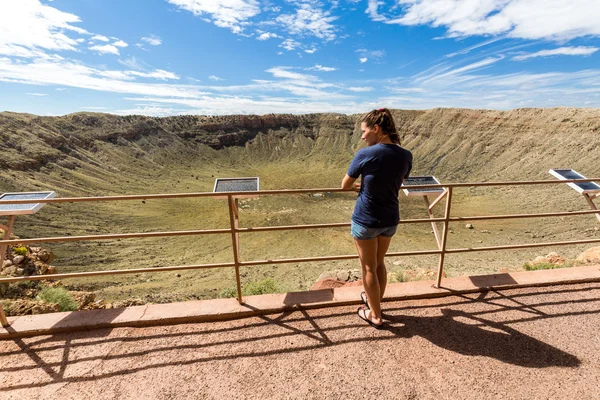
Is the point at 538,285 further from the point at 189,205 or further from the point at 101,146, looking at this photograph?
Answer: the point at 101,146

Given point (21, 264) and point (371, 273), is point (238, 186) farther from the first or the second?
point (21, 264)

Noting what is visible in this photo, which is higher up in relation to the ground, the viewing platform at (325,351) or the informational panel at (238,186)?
the informational panel at (238,186)

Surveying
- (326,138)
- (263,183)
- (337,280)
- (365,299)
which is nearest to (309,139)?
(326,138)

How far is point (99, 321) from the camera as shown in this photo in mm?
3109

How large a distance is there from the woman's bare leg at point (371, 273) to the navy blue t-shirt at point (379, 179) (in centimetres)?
21

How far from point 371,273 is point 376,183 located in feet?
2.85

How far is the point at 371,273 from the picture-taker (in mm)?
2838

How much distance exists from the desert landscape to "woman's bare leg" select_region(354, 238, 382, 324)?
3865 mm

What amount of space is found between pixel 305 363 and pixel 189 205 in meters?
31.3

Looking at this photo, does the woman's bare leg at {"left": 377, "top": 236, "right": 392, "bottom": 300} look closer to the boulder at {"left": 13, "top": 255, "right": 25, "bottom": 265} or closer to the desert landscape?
the desert landscape

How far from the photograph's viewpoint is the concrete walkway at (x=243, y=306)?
121 inches

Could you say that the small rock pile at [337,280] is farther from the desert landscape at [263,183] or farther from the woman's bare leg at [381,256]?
the woman's bare leg at [381,256]

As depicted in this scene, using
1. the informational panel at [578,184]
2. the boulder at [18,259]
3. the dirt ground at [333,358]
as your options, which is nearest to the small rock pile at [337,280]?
the dirt ground at [333,358]

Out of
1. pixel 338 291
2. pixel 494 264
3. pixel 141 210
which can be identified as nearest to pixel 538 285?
pixel 338 291
